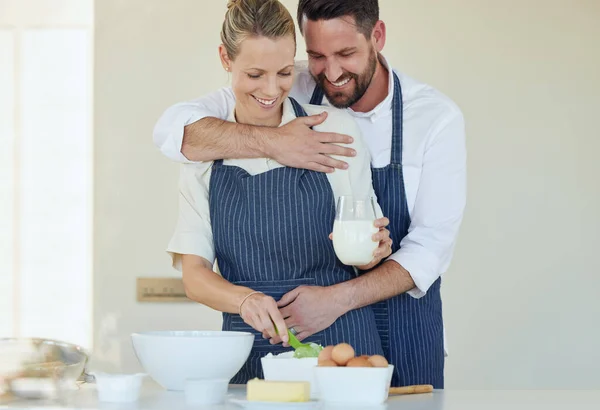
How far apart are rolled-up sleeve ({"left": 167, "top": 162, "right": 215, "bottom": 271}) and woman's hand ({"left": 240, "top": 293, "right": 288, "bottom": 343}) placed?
307 mm

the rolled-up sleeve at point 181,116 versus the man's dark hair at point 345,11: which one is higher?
the man's dark hair at point 345,11

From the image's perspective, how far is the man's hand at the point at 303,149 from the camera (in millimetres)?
2227

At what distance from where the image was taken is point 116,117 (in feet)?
12.9

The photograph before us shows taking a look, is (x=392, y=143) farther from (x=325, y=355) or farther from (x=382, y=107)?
(x=325, y=355)

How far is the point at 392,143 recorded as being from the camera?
250 centimetres

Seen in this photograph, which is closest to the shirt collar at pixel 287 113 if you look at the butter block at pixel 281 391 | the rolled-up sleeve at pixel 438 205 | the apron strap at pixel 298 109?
the apron strap at pixel 298 109

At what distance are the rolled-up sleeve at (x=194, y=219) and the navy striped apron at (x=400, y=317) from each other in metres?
0.49

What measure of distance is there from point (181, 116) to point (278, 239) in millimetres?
456

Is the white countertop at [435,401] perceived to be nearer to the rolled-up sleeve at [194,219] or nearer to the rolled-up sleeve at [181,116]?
→ the rolled-up sleeve at [194,219]

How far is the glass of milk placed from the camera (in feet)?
6.20

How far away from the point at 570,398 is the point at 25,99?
2991mm

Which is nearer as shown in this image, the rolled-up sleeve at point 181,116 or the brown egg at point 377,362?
the brown egg at point 377,362

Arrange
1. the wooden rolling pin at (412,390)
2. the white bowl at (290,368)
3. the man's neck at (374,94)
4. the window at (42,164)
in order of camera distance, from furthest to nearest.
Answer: the window at (42,164) < the man's neck at (374,94) < the wooden rolling pin at (412,390) < the white bowl at (290,368)

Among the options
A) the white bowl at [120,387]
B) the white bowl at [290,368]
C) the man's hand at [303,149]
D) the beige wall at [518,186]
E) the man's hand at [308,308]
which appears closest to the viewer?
the white bowl at [120,387]
